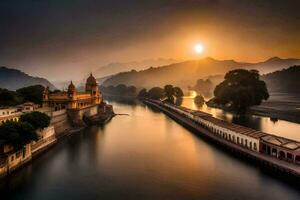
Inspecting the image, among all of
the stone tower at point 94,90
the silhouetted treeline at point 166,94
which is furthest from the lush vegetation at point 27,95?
the silhouetted treeline at point 166,94

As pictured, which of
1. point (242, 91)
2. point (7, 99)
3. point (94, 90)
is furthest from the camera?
point (94, 90)

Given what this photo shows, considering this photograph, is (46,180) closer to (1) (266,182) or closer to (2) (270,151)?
(1) (266,182)

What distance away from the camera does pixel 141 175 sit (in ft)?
92.1

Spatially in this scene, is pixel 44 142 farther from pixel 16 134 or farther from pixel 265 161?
pixel 265 161

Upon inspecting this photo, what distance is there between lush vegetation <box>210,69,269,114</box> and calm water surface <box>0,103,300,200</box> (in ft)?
90.0

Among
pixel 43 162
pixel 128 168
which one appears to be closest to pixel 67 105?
pixel 43 162

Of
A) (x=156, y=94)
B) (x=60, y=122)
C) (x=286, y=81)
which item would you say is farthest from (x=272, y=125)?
(x=286, y=81)

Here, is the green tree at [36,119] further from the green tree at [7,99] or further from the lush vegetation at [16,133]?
the green tree at [7,99]

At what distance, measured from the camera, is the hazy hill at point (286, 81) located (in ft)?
Answer: 460

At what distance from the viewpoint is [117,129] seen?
54688mm

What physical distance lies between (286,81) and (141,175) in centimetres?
13988

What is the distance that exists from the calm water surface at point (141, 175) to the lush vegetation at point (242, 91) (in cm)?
2742

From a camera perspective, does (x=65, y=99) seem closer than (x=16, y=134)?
No

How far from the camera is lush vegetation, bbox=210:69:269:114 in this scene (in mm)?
65938
